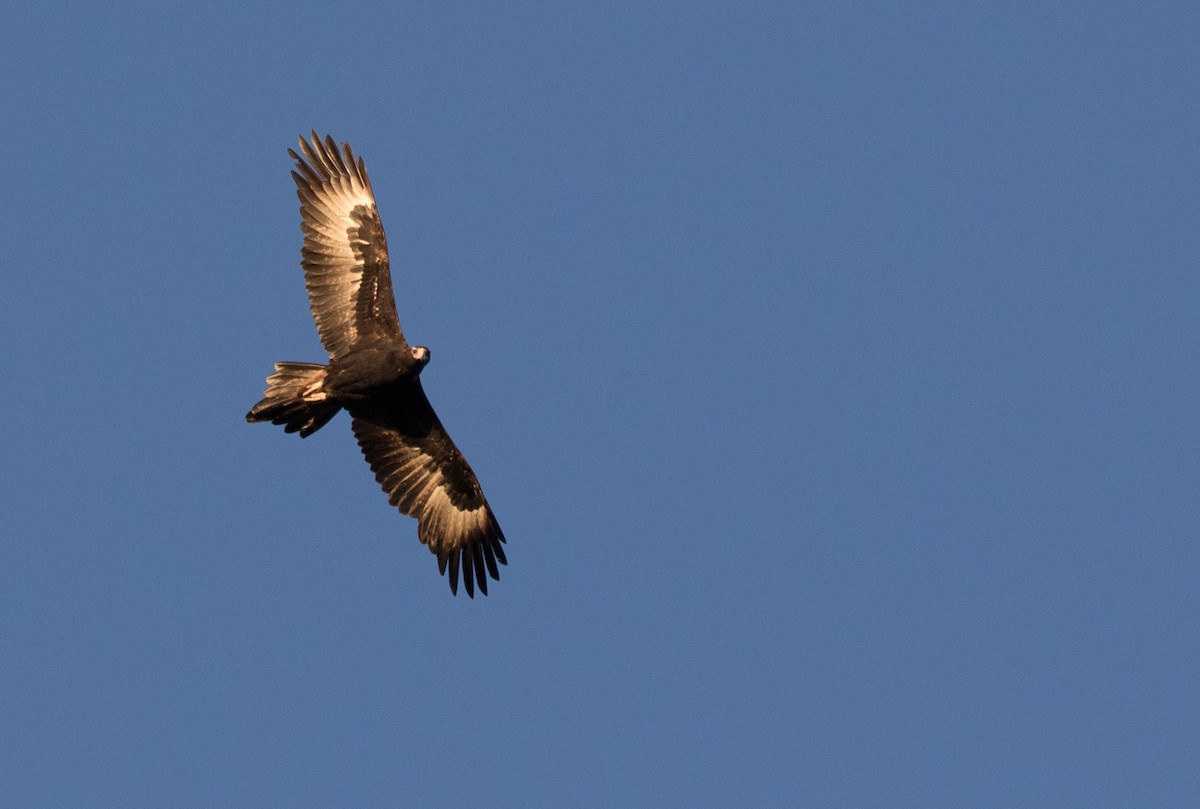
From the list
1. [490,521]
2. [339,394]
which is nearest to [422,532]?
[490,521]

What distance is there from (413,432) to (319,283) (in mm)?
2311

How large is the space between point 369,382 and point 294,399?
954mm

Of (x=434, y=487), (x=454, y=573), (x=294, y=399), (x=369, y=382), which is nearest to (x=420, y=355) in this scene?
(x=369, y=382)

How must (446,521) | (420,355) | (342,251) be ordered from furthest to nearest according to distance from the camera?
(446,521), (342,251), (420,355)

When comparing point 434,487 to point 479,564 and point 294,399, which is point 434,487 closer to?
point 479,564

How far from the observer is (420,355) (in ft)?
63.4

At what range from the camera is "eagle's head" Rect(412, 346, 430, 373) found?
63.4 feet

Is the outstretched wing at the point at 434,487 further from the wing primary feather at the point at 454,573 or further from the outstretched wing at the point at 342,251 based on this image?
the outstretched wing at the point at 342,251

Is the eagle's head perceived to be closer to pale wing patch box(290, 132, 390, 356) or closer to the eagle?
the eagle

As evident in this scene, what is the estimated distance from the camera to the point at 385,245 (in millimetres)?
20453

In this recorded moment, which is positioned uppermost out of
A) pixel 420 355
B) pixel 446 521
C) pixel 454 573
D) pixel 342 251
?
pixel 342 251

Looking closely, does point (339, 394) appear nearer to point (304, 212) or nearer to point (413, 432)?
point (413, 432)

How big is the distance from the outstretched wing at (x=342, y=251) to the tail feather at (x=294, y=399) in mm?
522

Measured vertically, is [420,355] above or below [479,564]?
above
